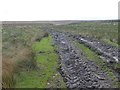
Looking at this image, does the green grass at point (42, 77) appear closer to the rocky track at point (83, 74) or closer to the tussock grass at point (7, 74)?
the rocky track at point (83, 74)

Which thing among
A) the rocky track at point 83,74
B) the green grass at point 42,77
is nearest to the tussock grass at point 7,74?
the green grass at point 42,77

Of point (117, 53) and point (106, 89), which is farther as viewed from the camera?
point (117, 53)

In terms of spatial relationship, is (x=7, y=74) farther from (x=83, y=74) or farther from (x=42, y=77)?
(x=83, y=74)

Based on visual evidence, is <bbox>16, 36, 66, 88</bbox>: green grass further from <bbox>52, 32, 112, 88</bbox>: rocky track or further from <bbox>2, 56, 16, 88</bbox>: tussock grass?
<bbox>2, 56, 16, 88</bbox>: tussock grass

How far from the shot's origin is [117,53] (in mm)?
30766

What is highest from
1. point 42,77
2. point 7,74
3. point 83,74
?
point 7,74

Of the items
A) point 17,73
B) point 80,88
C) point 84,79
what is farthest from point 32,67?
point 80,88

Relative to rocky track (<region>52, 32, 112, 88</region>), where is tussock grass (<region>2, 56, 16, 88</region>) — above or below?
above

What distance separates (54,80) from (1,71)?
347cm

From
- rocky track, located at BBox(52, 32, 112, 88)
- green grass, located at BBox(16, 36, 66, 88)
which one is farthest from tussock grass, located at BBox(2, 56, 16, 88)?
rocky track, located at BBox(52, 32, 112, 88)

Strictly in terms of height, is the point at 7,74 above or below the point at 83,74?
above

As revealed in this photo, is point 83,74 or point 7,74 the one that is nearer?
point 7,74

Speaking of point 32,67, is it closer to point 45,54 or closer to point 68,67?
point 68,67

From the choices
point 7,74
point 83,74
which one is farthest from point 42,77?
point 7,74
